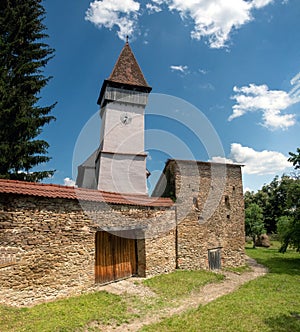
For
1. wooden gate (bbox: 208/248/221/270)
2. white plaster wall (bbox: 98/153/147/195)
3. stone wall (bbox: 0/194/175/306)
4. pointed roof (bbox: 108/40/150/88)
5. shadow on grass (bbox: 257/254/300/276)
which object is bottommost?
shadow on grass (bbox: 257/254/300/276)

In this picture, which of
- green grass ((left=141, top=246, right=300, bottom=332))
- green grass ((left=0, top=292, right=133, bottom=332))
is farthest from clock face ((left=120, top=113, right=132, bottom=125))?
green grass ((left=141, top=246, right=300, bottom=332))

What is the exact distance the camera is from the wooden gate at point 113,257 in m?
9.10

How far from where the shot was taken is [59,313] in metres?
6.29

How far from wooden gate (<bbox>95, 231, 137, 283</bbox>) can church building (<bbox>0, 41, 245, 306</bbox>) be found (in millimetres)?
37

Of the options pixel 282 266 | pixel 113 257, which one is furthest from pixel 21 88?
A: pixel 282 266

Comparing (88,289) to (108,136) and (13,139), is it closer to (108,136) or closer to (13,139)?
(13,139)

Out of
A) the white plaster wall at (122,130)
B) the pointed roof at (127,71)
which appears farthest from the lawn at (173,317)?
the pointed roof at (127,71)

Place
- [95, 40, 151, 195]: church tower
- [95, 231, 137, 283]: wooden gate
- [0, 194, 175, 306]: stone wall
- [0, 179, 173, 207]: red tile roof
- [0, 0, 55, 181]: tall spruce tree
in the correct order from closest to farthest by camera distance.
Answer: [0, 194, 175, 306]: stone wall → [0, 179, 173, 207]: red tile roof → [95, 231, 137, 283]: wooden gate → [0, 0, 55, 181]: tall spruce tree → [95, 40, 151, 195]: church tower

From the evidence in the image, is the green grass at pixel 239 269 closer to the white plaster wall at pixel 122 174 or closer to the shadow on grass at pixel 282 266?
the shadow on grass at pixel 282 266

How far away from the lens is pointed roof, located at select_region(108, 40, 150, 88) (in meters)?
18.3

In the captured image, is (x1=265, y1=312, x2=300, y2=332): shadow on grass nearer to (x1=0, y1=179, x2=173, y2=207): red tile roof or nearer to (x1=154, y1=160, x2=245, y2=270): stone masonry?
(x1=154, y1=160, x2=245, y2=270): stone masonry

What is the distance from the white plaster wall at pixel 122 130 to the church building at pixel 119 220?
8 cm

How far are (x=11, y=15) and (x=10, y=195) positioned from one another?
11.2 metres

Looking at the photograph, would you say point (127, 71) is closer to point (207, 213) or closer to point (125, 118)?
point (125, 118)
